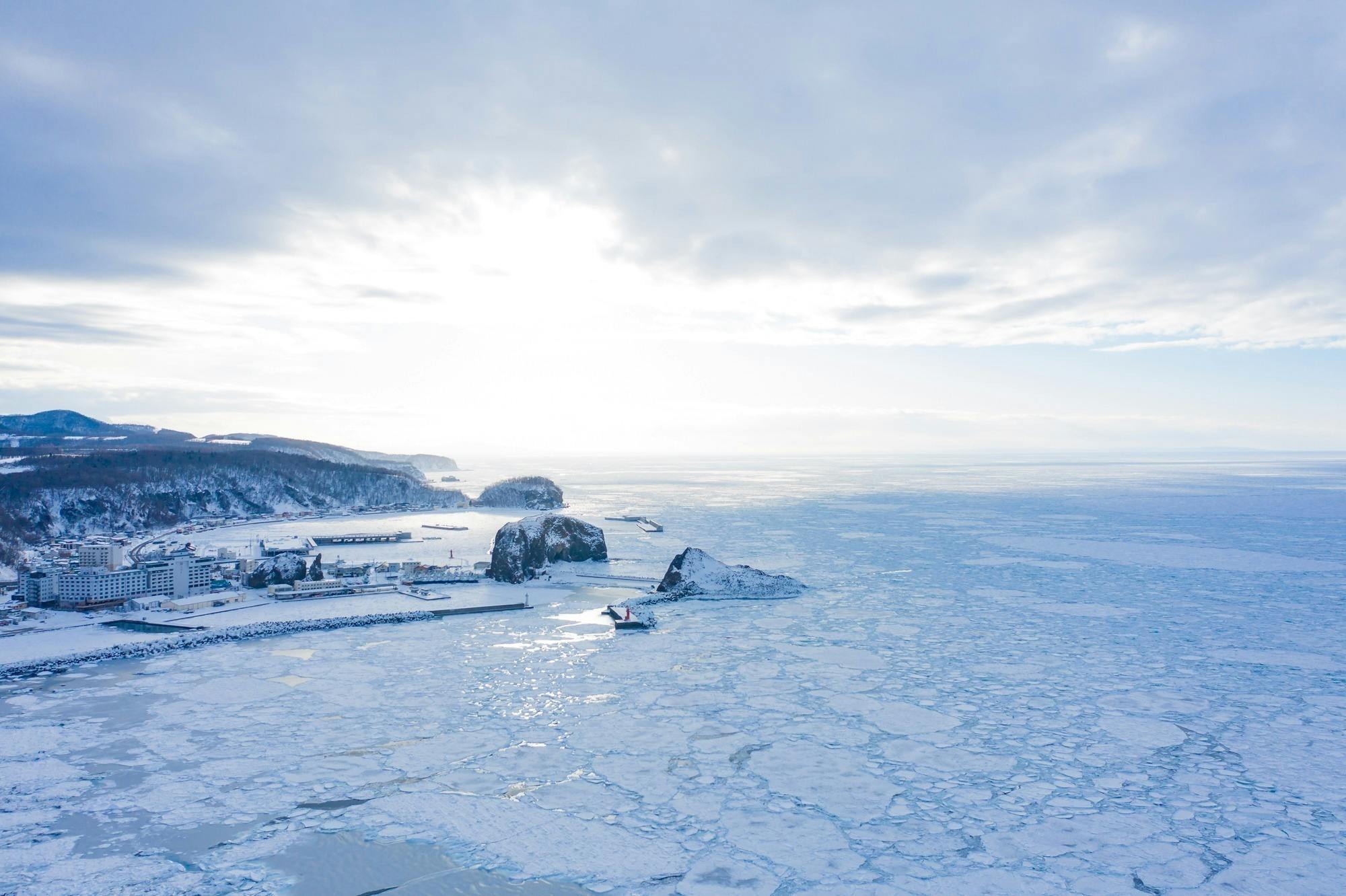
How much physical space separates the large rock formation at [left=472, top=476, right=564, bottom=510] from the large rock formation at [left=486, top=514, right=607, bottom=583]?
4276 cm

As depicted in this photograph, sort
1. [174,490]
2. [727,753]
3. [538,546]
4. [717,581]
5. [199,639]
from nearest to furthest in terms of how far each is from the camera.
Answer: [727,753]
[199,639]
[717,581]
[538,546]
[174,490]

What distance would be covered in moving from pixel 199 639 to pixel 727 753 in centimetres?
2180

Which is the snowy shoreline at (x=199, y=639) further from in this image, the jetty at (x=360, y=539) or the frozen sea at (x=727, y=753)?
the jetty at (x=360, y=539)

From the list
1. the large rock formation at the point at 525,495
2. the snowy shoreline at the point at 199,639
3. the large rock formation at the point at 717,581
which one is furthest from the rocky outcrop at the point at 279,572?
the large rock formation at the point at 525,495

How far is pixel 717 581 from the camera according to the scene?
3278cm

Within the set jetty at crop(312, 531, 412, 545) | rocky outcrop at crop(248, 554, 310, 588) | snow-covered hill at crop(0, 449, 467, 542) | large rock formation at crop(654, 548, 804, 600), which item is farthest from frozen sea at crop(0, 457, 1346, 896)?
snow-covered hill at crop(0, 449, 467, 542)

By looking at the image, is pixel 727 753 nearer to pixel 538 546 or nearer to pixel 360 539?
pixel 538 546

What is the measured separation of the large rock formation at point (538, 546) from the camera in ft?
131

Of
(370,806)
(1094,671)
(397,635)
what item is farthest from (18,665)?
(1094,671)

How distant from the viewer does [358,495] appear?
4584 inches

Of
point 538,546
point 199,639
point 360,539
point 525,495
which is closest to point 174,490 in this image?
point 525,495

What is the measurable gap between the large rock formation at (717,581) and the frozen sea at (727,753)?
61.9 inches

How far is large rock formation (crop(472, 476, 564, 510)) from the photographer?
9044cm

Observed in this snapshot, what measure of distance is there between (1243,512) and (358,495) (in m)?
114
